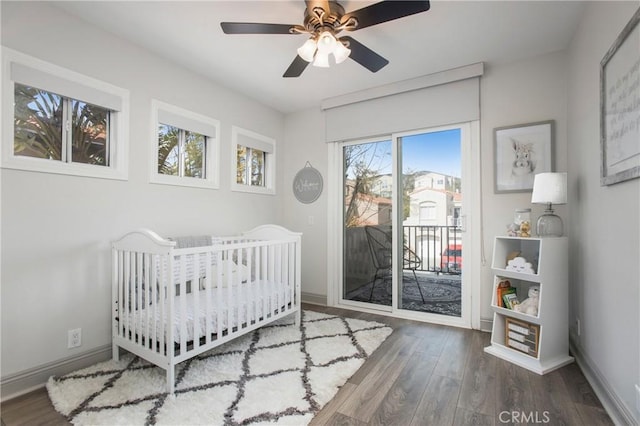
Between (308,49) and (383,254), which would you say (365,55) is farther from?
(383,254)

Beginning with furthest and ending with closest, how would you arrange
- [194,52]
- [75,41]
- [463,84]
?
[463,84] < [194,52] < [75,41]

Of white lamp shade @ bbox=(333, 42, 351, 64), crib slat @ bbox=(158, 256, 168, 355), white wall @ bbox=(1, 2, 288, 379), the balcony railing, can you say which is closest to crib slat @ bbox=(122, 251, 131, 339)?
white wall @ bbox=(1, 2, 288, 379)

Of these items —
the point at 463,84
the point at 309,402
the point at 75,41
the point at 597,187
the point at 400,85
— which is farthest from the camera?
the point at 400,85

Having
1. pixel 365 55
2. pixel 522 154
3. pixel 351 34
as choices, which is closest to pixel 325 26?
pixel 365 55

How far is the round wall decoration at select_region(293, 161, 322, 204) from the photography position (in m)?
3.70

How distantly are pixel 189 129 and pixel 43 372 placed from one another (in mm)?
2060

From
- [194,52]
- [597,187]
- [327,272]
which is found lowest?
[327,272]

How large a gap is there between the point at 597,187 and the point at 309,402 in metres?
2.11

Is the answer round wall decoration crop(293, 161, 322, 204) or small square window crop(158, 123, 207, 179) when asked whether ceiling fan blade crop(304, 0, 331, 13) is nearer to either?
small square window crop(158, 123, 207, 179)

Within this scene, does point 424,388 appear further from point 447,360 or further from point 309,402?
point 309,402

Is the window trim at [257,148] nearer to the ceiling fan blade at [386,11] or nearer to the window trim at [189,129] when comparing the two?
the window trim at [189,129]

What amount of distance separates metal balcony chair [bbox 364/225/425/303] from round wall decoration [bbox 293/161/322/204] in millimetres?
779

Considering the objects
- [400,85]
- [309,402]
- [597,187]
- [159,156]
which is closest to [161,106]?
[159,156]

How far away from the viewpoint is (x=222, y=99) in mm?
3102
